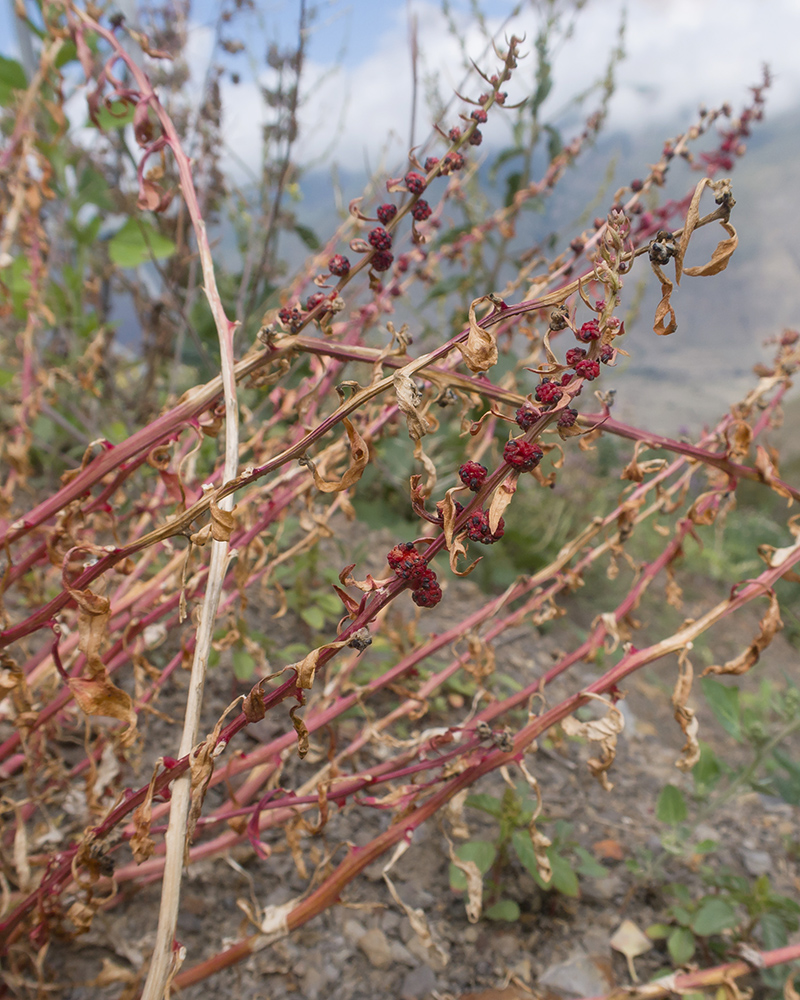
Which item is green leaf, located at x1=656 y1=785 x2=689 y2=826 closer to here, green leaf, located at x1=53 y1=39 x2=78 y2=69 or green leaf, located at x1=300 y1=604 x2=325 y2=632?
green leaf, located at x1=300 y1=604 x2=325 y2=632

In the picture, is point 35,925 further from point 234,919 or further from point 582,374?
point 582,374

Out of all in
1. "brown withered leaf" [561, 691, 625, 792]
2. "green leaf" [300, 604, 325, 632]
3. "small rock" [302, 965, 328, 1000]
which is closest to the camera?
"brown withered leaf" [561, 691, 625, 792]

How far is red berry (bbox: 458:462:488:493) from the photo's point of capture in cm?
43

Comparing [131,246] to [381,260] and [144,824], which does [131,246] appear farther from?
[144,824]

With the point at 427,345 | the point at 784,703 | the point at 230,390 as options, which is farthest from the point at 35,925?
the point at 427,345

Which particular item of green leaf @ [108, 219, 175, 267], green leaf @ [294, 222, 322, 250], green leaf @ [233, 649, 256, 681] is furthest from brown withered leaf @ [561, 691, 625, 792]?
green leaf @ [108, 219, 175, 267]

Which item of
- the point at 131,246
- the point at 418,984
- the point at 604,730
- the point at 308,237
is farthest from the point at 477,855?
the point at 131,246

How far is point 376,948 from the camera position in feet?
3.21

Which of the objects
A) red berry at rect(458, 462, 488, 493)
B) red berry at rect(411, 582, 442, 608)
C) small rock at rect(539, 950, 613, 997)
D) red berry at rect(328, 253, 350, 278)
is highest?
red berry at rect(328, 253, 350, 278)

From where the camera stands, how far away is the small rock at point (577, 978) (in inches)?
37.0

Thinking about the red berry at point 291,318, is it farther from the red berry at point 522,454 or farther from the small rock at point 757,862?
the small rock at point 757,862

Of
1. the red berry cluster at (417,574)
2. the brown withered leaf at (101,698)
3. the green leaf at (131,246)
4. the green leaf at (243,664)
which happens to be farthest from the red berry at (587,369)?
the green leaf at (131,246)

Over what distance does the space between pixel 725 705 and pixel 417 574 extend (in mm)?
908

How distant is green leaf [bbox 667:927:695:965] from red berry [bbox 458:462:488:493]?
921 mm
